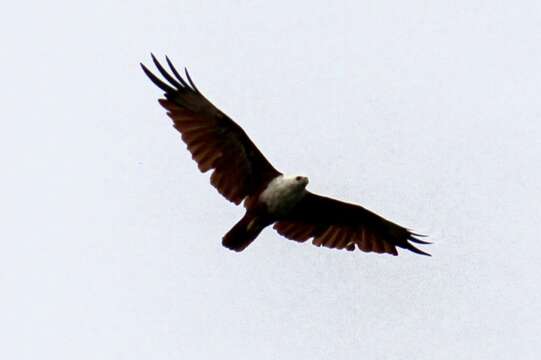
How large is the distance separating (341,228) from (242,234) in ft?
7.10

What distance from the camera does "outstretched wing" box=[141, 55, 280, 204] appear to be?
18.3m

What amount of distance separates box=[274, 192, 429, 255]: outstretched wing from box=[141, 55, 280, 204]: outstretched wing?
85cm

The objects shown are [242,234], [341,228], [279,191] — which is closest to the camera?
[242,234]

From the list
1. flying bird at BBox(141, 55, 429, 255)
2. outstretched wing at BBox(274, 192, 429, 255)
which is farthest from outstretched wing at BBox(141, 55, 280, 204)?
outstretched wing at BBox(274, 192, 429, 255)

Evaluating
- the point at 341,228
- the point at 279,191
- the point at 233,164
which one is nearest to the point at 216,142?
the point at 233,164

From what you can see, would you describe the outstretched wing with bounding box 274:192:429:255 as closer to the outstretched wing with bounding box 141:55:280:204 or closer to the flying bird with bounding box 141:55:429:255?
the flying bird with bounding box 141:55:429:255

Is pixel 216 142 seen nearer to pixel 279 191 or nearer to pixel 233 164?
pixel 233 164

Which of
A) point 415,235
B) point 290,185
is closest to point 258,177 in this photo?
point 290,185

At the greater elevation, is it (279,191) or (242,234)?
(279,191)

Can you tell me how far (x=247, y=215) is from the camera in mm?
18500

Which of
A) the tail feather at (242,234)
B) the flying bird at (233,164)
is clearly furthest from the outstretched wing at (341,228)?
the tail feather at (242,234)

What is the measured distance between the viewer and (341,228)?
19984 mm

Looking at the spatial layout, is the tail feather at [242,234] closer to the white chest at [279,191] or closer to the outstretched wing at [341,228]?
the white chest at [279,191]

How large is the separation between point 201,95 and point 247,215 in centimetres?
175
